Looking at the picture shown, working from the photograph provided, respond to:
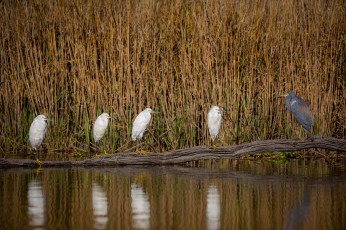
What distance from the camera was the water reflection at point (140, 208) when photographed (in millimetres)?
3092

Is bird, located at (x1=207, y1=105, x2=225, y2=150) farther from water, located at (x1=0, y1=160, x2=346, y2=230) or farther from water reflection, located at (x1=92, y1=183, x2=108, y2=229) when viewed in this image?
water reflection, located at (x1=92, y1=183, x2=108, y2=229)

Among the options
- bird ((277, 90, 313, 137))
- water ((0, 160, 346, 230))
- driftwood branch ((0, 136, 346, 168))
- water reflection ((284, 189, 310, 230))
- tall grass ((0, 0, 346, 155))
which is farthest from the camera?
tall grass ((0, 0, 346, 155))

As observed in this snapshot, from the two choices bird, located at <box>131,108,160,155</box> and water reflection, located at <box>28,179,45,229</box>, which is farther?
bird, located at <box>131,108,160,155</box>

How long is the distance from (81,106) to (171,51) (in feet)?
5.07

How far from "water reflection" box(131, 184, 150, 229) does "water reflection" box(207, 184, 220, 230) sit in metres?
0.40

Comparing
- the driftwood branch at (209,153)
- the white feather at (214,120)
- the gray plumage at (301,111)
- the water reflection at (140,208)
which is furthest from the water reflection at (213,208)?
the gray plumage at (301,111)

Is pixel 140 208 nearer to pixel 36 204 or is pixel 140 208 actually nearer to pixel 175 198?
pixel 175 198

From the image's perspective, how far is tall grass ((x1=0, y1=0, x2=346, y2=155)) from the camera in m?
7.00

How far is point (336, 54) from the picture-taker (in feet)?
23.4

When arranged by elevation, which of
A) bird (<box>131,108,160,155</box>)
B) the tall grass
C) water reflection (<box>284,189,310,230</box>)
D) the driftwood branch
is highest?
the tall grass

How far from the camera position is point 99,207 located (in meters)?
3.63

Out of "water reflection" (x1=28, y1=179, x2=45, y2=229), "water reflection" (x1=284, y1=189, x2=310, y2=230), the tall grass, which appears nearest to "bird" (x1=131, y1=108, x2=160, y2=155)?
the tall grass

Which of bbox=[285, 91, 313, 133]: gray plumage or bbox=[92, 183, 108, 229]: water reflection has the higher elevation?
bbox=[285, 91, 313, 133]: gray plumage

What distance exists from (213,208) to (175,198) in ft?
1.63
